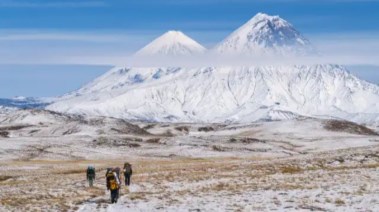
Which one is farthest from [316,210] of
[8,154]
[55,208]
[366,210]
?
[8,154]

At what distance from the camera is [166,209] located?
33312 millimetres

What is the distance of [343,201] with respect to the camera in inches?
1305

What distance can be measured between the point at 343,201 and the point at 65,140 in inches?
4738

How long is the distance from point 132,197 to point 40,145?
313 feet

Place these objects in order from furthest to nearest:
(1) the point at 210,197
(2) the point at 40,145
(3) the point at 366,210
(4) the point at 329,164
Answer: (2) the point at 40,145 < (4) the point at 329,164 < (1) the point at 210,197 < (3) the point at 366,210

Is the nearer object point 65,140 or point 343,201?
point 343,201

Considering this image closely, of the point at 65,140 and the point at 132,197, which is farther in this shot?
the point at 65,140

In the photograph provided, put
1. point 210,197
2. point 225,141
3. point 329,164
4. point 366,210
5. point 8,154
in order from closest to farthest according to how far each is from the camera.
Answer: point 366,210 < point 210,197 < point 329,164 < point 8,154 < point 225,141

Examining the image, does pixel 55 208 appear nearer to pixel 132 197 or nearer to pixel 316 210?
pixel 132 197

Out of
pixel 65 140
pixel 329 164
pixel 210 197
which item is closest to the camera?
pixel 210 197

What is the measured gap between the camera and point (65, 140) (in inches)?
5846

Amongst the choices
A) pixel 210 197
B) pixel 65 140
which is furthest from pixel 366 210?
pixel 65 140

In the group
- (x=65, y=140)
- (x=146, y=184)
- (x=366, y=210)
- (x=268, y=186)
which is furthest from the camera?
(x=65, y=140)

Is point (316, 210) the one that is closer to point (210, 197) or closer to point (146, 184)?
point (210, 197)
